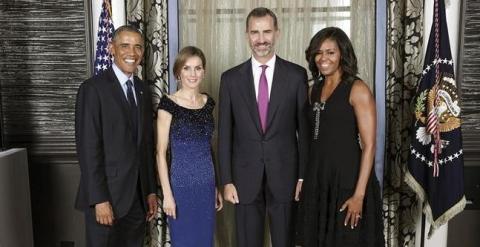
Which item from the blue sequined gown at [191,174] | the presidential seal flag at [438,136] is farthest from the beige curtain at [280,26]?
the blue sequined gown at [191,174]

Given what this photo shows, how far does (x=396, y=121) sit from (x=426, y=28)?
0.58 m

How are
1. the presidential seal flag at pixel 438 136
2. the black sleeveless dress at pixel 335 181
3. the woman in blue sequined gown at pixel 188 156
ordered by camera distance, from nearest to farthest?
the black sleeveless dress at pixel 335 181 < the woman in blue sequined gown at pixel 188 156 < the presidential seal flag at pixel 438 136

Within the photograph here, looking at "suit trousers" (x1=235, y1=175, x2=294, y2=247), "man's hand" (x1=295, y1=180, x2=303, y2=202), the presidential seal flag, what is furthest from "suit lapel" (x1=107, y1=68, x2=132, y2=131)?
the presidential seal flag

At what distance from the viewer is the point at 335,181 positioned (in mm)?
1795

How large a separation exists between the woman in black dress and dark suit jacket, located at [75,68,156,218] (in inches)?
32.0

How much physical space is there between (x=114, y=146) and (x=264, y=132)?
0.69 meters

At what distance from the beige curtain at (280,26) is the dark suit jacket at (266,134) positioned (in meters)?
0.63

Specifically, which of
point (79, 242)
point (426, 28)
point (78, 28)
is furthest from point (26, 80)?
point (426, 28)

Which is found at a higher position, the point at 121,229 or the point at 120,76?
the point at 120,76

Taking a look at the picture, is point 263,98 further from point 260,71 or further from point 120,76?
point 120,76

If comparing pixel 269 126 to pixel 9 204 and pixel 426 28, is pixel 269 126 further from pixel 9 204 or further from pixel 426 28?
pixel 9 204

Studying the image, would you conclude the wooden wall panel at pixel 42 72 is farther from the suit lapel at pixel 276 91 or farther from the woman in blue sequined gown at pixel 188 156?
the suit lapel at pixel 276 91

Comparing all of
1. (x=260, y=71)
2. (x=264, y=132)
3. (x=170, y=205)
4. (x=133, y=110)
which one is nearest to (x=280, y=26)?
(x=260, y=71)

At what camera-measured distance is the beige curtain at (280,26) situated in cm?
249
